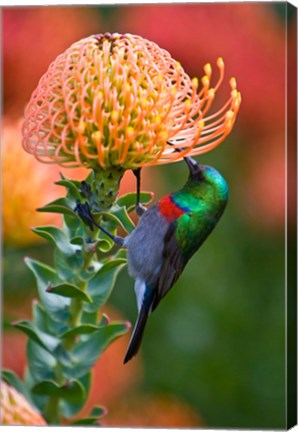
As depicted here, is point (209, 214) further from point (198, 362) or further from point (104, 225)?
point (198, 362)

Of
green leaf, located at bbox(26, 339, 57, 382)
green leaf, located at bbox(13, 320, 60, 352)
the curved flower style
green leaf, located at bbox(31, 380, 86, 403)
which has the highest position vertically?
the curved flower style

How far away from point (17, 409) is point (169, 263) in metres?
0.72

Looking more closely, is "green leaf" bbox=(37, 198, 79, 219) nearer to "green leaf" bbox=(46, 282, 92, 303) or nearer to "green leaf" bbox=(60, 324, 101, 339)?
"green leaf" bbox=(46, 282, 92, 303)

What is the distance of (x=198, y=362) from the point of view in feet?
17.1

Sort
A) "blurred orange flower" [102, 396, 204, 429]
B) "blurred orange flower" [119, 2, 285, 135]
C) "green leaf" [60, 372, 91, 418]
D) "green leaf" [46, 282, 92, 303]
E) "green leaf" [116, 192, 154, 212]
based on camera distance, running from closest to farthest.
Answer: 1. "green leaf" [46, 282, 92, 303]
2. "green leaf" [116, 192, 154, 212]
3. "green leaf" [60, 372, 91, 418]
4. "blurred orange flower" [119, 2, 285, 135]
5. "blurred orange flower" [102, 396, 204, 429]

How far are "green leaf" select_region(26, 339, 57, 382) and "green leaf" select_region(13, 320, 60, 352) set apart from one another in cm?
7

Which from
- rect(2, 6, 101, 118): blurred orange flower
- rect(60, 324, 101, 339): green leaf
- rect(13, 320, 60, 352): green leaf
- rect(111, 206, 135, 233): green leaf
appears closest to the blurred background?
rect(2, 6, 101, 118): blurred orange flower

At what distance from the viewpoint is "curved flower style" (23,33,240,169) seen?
13.4 ft

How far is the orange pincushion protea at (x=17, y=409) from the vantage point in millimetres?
4457

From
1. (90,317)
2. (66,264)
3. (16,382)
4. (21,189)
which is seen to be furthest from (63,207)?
(16,382)

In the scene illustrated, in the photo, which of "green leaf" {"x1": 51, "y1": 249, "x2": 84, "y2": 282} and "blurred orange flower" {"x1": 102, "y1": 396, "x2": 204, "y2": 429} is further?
"blurred orange flower" {"x1": 102, "y1": 396, "x2": 204, "y2": 429}

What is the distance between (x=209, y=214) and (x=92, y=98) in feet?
1.95

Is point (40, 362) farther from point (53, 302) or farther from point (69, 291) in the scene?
point (69, 291)

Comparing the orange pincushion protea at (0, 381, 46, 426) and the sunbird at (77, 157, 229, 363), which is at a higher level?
the sunbird at (77, 157, 229, 363)
